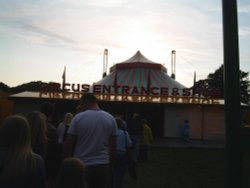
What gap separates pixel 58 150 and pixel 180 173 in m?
7.93

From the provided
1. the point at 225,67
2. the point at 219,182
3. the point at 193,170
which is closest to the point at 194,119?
the point at 193,170

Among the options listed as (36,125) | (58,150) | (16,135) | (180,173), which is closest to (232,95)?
(16,135)

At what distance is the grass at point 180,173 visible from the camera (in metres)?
10.6

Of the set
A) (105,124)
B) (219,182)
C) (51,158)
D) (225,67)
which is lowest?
(219,182)

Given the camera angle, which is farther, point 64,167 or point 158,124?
point 158,124

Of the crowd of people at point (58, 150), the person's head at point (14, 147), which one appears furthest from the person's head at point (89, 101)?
the person's head at point (14, 147)

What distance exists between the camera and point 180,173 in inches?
496

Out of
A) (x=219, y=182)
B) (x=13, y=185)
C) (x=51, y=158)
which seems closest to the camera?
(x=13, y=185)

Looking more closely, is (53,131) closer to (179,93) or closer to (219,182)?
(219,182)

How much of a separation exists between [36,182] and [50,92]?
26744mm

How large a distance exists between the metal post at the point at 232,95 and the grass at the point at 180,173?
579 centimetres

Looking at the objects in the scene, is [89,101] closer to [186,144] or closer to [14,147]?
[14,147]

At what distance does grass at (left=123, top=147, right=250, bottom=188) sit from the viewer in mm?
10586

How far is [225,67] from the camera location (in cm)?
328
